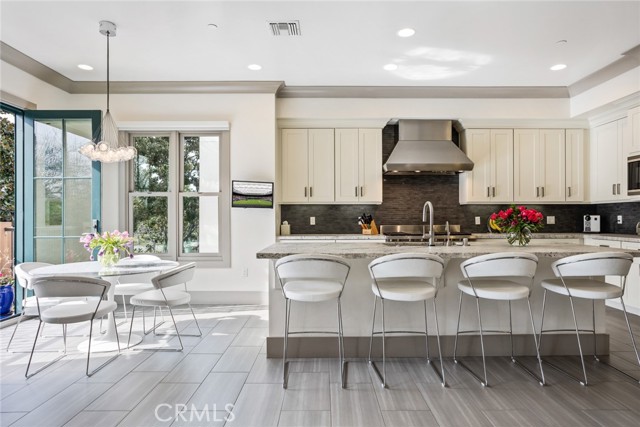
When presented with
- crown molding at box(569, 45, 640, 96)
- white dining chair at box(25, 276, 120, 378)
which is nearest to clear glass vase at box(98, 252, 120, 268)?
white dining chair at box(25, 276, 120, 378)

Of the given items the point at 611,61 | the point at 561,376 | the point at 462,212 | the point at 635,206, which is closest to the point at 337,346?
the point at 561,376

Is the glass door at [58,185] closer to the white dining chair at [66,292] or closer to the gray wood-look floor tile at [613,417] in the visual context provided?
the white dining chair at [66,292]

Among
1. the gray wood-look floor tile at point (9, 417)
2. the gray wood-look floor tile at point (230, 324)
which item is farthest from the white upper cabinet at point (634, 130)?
the gray wood-look floor tile at point (9, 417)

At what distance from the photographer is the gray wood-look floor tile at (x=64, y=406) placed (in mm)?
2027

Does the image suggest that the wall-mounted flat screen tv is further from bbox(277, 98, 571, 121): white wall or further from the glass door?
the glass door

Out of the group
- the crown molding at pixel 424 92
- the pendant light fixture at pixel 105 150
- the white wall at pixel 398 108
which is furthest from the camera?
the white wall at pixel 398 108

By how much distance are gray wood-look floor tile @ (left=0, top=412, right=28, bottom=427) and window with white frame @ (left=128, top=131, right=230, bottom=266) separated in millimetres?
2698

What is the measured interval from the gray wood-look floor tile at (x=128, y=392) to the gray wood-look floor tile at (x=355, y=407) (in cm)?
123

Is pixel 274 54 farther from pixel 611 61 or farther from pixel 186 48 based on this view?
→ pixel 611 61

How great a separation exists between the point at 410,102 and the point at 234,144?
2.47 m

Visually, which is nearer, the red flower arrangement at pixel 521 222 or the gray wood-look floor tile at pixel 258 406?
the gray wood-look floor tile at pixel 258 406

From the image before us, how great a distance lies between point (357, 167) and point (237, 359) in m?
3.18

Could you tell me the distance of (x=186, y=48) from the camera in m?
3.69

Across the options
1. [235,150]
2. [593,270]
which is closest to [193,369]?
[235,150]
